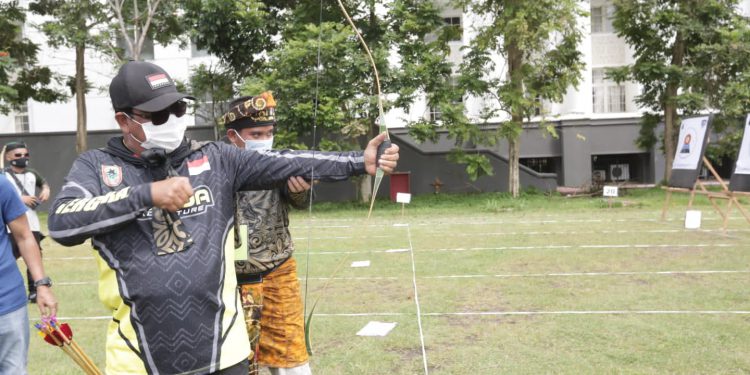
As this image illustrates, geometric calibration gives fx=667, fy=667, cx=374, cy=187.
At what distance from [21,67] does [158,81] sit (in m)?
25.5

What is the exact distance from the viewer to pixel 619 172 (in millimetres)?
29359

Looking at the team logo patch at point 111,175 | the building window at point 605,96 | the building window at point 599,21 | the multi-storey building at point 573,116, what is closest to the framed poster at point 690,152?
the multi-storey building at point 573,116

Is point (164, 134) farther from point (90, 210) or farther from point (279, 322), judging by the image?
point (279, 322)

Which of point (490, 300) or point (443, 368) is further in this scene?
point (490, 300)

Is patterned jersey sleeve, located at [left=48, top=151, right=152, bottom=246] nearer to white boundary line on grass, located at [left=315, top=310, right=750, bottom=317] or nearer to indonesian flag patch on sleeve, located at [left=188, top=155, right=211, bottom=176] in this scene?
indonesian flag patch on sleeve, located at [left=188, top=155, right=211, bottom=176]

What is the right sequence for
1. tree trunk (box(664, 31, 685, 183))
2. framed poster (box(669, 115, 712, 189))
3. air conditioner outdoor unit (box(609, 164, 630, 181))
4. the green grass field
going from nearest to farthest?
the green grass field < framed poster (box(669, 115, 712, 189)) < tree trunk (box(664, 31, 685, 183)) < air conditioner outdoor unit (box(609, 164, 630, 181))

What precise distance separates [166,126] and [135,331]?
26.8 inches

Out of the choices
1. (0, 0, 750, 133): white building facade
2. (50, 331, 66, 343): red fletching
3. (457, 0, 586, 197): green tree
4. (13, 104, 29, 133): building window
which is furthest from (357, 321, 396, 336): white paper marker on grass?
(13, 104, 29, 133): building window

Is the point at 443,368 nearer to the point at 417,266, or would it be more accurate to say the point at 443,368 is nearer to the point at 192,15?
the point at 417,266

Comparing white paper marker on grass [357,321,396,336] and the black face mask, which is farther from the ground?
the black face mask

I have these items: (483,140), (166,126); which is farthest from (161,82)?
(483,140)

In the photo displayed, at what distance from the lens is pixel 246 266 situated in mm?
3529

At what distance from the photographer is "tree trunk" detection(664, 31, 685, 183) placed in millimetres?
22172

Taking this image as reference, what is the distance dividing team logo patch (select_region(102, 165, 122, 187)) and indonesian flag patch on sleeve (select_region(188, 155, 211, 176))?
23 cm
